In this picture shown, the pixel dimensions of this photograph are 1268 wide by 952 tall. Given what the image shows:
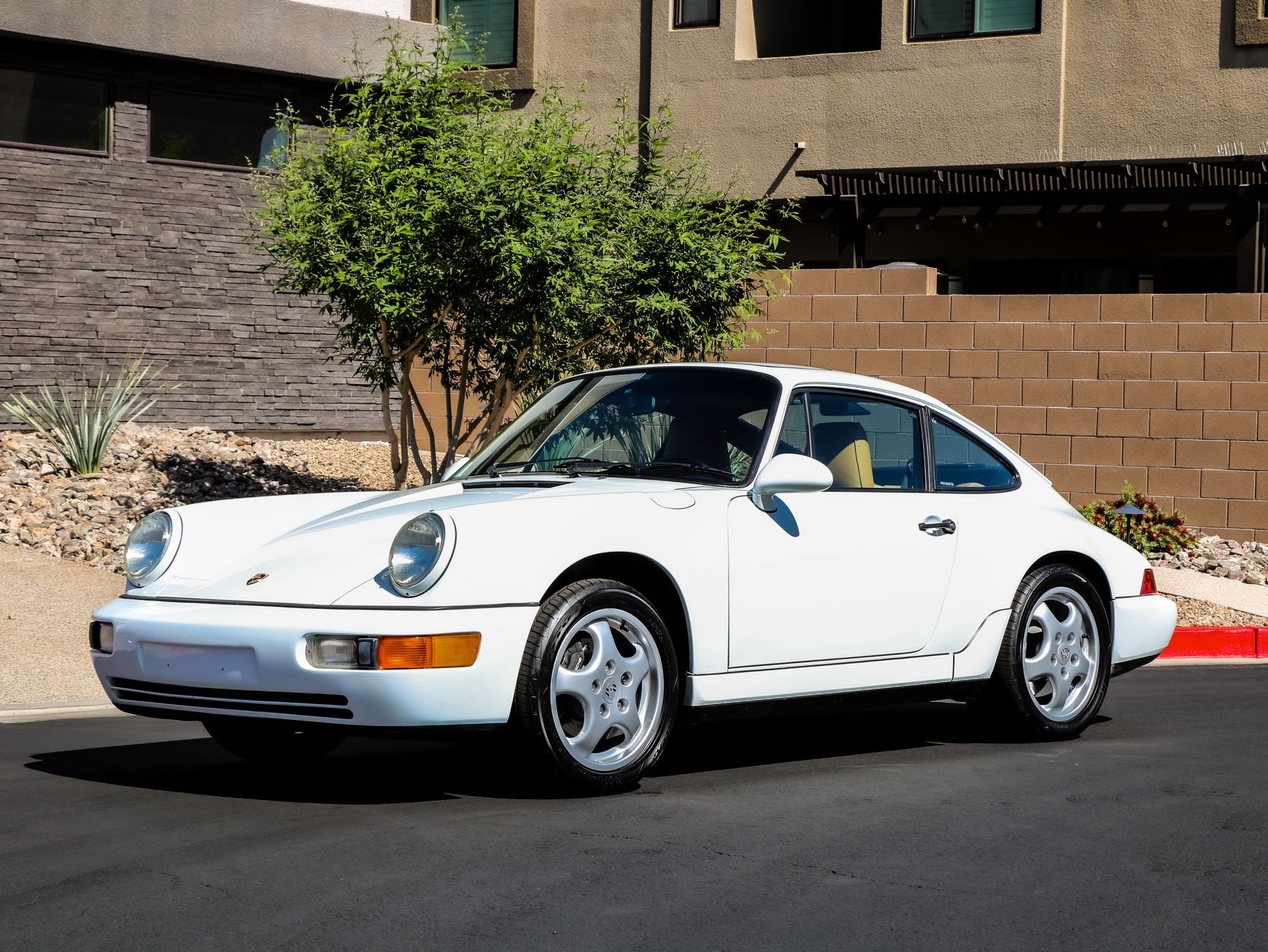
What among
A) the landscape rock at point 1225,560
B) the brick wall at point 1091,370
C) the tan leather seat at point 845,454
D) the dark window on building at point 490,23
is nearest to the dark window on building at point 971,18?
the brick wall at point 1091,370

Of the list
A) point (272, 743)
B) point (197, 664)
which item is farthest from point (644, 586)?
point (272, 743)

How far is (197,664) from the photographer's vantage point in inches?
215

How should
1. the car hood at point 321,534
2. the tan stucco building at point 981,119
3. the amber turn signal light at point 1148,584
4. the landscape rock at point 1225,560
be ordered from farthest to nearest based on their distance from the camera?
the tan stucco building at point 981,119
the landscape rock at point 1225,560
the amber turn signal light at point 1148,584
the car hood at point 321,534

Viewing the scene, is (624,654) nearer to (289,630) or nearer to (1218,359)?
(289,630)

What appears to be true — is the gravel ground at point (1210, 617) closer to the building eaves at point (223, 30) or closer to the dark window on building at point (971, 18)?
the dark window on building at point (971, 18)

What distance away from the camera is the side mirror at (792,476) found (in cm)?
604

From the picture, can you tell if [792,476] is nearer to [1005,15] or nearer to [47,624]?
[47,624]

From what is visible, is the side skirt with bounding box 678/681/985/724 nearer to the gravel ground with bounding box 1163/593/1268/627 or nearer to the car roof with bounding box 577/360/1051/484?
the car roof with bounding box 577/360/1051/484

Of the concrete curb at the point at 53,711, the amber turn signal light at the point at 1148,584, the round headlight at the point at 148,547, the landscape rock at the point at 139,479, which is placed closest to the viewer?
the round headlight at the point at 148,547

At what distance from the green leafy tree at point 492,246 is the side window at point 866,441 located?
4.91m

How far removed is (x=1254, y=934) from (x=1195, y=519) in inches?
467

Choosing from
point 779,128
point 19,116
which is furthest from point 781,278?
point 19,116

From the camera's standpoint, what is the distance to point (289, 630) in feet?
17.3

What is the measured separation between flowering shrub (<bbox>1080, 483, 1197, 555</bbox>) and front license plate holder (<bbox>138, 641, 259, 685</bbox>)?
10609 mm
